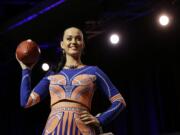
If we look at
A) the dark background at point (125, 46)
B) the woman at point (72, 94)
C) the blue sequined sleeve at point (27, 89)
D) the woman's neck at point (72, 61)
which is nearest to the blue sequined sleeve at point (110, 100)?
the woman at point (72, 94)

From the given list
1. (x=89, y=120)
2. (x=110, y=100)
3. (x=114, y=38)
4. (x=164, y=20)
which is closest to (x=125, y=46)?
(x=114, y=38)

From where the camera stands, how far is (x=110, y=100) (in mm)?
2377

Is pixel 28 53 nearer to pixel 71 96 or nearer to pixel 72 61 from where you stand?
pixel 72 61

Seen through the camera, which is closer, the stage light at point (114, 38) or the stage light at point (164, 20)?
the stage light at point (164, 20)

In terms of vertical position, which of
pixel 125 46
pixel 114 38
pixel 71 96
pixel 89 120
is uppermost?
pixel 114 38

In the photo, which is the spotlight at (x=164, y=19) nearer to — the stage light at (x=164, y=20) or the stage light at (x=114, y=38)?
the stage light at (x=164, y=20)

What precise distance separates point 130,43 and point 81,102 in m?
3.64

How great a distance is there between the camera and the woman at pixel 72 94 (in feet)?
7.39

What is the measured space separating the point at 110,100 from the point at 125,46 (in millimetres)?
3595

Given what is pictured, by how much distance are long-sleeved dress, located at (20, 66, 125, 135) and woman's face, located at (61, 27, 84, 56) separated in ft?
0.32

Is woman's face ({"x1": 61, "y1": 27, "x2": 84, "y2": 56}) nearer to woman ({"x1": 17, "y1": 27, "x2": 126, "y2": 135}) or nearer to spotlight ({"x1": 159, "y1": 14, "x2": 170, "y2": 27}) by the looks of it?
woman ({"x1": 17, "y1": 27, "x2": 126, "y2": 135})

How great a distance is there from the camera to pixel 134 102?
239 inches

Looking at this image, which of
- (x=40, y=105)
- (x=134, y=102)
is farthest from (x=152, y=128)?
(x=40, y=105)

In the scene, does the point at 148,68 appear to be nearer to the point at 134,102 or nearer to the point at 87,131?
the point at 134,102
